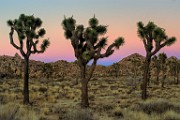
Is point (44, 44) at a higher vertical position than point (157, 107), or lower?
higher

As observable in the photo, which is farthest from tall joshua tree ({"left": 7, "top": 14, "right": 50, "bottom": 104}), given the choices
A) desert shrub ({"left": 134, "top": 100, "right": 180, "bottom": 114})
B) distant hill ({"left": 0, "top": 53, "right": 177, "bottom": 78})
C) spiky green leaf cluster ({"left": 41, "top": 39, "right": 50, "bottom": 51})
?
distant hill ({"left": 0, "top": 53, "right": 177, "bottom": 78})

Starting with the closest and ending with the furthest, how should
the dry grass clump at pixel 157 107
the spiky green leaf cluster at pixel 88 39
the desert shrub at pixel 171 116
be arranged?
the desert shrub at pixel 171 116 → the dry grass clump at pixel 157 107 → the spiky green leaf cluster at pixel 88 39

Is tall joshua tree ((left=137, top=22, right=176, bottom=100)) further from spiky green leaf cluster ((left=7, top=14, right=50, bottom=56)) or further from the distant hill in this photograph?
the distant hill

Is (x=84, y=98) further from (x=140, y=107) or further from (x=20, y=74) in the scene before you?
(x=20, y=74)

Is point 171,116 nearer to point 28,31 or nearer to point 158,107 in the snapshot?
point 158,107

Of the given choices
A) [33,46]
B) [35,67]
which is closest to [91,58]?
[33,46]

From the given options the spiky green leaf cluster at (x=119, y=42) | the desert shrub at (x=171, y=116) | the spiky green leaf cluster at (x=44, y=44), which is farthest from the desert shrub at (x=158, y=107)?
the spiky green leaf cluster at (x=44, y=44)

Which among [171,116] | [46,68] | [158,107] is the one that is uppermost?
[46,68]

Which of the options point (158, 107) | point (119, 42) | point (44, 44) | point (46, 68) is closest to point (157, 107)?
point (158, 107)

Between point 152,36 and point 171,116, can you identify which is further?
point 152,36

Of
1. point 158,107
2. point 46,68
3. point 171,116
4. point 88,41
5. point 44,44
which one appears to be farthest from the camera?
point 46,68

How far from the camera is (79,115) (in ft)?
45.8

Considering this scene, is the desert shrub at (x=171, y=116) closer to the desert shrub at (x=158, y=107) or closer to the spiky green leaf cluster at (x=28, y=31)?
the desert shrub at (x=158, y=107)

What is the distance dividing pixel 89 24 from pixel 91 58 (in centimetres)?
223
